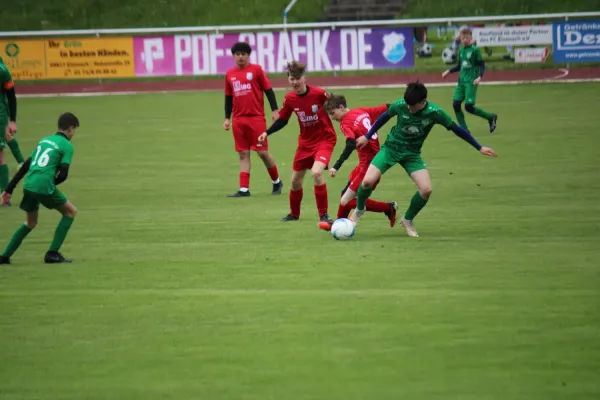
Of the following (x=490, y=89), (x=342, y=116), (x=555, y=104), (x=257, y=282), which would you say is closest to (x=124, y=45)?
(x=490, y=89)

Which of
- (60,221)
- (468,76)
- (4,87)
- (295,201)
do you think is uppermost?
(4,87)

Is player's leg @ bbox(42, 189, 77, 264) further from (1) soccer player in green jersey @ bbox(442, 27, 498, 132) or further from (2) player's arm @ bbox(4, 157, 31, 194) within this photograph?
(1) soccer player in green jersey @ bbox(442, 27, 498, 132)

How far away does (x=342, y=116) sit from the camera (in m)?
13.3

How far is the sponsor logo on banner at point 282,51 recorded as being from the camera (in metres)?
38.2

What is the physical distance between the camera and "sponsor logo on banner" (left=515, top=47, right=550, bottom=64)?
38.0m

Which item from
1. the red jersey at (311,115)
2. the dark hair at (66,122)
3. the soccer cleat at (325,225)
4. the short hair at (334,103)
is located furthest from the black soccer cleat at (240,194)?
the dark hair at (66,122)

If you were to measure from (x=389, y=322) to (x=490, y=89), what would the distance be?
26251mm

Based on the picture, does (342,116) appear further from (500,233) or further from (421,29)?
(421,29)

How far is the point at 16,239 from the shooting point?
38.5ft

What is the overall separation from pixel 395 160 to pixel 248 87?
5.42 metres

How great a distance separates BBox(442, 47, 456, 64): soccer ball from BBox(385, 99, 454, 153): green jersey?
2707 centimetres

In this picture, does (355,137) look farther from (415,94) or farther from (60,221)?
(60,221)

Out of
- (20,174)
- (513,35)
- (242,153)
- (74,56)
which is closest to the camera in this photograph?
(20,174)

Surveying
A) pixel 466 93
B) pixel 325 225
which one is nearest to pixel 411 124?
pixel 325 225
